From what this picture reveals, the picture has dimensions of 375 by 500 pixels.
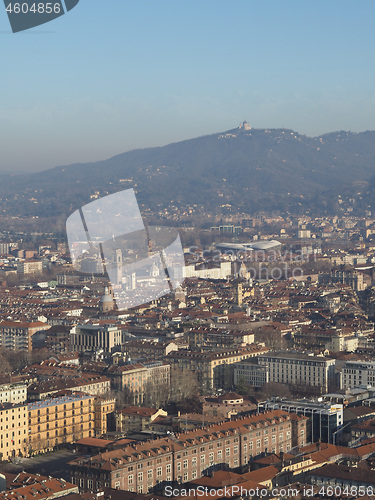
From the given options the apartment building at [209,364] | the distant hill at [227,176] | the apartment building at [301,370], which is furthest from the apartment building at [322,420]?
the distant hill at [227,176]

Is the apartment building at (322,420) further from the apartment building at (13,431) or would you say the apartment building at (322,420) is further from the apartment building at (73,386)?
the apartment building at (73,386)

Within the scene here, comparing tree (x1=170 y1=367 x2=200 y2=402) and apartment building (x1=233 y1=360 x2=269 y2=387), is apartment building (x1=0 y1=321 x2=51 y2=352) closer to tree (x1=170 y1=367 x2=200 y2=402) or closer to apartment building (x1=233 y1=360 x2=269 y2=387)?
tree (x1=170 y1=367 x2=200 y2=402)

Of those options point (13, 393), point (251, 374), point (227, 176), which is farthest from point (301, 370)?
point (227, 176)

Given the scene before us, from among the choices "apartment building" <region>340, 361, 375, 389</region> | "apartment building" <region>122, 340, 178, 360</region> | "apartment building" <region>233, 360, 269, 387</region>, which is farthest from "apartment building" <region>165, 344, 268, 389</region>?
"apartment building" <region>340, 361, 375, 389</region>

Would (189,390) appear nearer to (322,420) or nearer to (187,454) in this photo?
(322,420)

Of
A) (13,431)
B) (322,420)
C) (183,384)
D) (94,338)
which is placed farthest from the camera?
(94,338)

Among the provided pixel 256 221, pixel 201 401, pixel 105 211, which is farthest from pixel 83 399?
pixel 256 221
